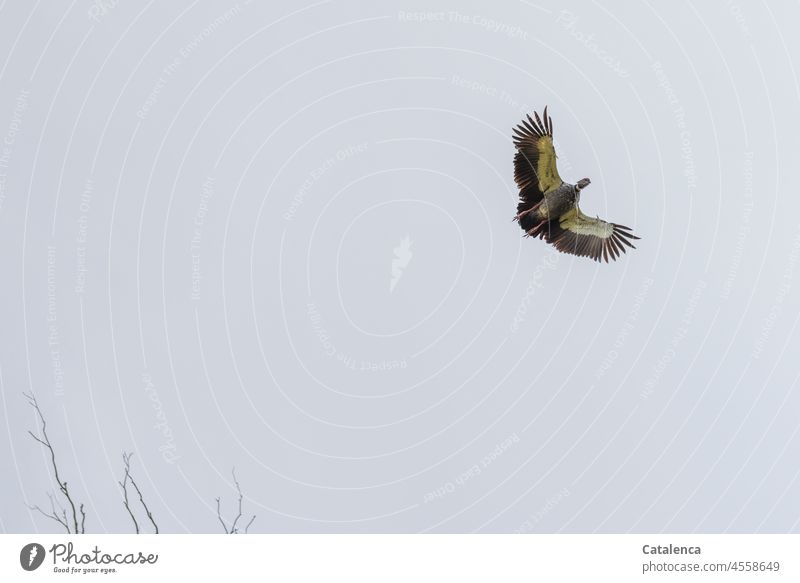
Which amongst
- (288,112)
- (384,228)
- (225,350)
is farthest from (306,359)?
(288,112)

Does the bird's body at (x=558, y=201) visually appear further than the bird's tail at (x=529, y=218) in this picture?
No

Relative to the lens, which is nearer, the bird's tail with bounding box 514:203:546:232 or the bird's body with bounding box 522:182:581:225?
the bird's body with bounding box 522:182:581:225

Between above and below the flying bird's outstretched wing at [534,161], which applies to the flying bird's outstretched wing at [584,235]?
below

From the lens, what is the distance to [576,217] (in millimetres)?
33062

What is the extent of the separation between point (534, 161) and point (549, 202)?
1.20 meters

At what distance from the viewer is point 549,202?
3234cm

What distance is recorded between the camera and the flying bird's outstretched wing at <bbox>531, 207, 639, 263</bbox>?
33.2m

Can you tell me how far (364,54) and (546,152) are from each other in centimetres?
966

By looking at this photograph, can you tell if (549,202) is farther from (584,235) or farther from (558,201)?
(584,235)

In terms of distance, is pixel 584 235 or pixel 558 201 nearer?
pixel 558 201

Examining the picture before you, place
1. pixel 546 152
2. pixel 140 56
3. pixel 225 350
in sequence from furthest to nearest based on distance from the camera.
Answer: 1. pixel 225 350
2. pixel 140 56
3. pixel 546 152

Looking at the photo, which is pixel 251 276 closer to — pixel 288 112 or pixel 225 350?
pixel 225 350

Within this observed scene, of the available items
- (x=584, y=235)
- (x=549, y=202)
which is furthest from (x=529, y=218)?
(x=584, y=235)

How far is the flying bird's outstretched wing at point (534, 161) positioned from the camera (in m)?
32.1
